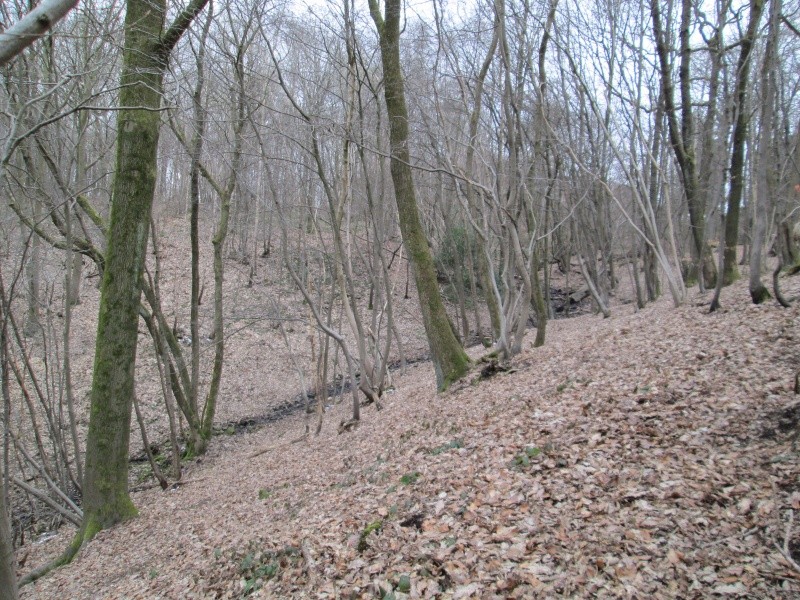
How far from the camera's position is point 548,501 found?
12.5 ft

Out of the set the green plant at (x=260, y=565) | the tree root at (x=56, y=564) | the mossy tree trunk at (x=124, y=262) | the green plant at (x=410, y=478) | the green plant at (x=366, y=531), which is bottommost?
the tree root at (x=56, y=564)

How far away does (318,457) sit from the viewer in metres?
8.11

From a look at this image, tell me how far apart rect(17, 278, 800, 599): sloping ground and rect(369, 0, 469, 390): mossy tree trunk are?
46.9 inches

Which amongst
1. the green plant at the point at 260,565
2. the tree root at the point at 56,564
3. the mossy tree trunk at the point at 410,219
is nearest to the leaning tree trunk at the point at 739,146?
the mossy tree trunk at the point at 410,219

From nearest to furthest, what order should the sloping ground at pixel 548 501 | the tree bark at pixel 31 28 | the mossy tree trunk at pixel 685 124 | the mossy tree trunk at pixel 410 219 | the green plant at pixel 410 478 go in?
the tree bark at pixel 31 28 → the sloping ground at pixel 548 501 → the green plant at pixel 410 478 → the mossy tree trunk at pixel 410 219 → the mossy tree trunk at pixel 685 124

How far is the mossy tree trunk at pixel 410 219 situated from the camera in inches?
341

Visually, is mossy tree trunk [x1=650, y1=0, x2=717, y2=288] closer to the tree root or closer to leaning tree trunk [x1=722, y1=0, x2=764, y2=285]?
leaning tree trunk [x1=722, y1=0, x2=764, y2=285]

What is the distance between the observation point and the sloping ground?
3.04 metres

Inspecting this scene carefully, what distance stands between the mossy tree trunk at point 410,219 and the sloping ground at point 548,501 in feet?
3.91

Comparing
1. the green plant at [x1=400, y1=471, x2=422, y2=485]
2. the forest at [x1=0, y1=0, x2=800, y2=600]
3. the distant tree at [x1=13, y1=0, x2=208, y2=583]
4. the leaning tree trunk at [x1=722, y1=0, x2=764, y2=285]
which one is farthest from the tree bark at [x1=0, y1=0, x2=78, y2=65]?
the leaning tree trunk at [x1=722, y1=0, x2=764, y2=285]

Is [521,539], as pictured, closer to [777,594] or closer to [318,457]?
[777,594]

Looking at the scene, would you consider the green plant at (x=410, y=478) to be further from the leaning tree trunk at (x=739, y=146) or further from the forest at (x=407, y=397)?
the leaning tree trunk at (x=739, y=146)

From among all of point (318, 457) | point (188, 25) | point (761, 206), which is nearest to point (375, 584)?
point (318, 457)

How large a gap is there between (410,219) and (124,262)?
432cm
